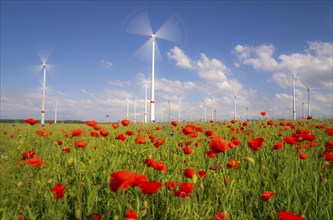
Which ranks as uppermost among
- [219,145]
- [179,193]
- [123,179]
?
[219,145]

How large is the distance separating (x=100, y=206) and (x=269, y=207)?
5.79ft

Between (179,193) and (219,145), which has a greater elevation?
(219,145)

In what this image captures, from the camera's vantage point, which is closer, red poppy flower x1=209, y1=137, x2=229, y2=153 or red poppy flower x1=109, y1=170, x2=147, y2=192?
red poppy flower x1=109, y1=170, x2=147, y2=192

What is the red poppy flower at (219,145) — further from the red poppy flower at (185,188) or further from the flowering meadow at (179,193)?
the red poppy flower at (185,188)

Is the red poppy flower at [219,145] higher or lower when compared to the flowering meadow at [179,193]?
higher

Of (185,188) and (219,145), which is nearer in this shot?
(185,188)

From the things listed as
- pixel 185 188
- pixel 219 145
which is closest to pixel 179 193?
pixel 185 188

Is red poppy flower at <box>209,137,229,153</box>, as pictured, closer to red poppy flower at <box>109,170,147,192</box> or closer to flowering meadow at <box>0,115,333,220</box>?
flowering meadow at <box>0,115,333,220</box>

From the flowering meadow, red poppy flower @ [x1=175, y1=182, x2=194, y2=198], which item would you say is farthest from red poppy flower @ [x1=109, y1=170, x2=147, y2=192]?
red poppy flower @ [x1=175, y1=182, x2=194, y2=198]

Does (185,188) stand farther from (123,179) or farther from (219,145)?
(123,179)

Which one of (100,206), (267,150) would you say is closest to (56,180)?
(100,206)

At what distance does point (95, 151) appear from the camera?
5.33 meters

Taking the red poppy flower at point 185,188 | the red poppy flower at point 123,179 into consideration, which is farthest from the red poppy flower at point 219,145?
the red poppy flower at point 123,179

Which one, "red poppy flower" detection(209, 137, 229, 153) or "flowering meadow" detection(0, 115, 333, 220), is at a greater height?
"red poppy flower" detection(209, 137, 229, 153)
